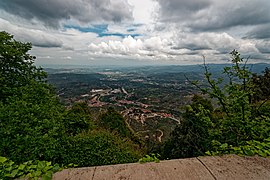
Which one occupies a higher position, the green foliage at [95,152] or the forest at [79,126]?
A: the forest at [79,126]

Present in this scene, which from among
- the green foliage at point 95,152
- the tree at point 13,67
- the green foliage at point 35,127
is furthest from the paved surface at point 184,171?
the tree at point 13,67

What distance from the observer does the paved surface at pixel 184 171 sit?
244cm

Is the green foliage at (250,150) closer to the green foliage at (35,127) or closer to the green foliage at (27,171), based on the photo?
the green foliage at (27,171)

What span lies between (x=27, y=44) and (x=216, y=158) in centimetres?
1256

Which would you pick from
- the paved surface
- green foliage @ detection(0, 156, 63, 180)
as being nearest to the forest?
green foliage @ detection(0, 156, 63, 180)

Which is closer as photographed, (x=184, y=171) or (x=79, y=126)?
(x=184, y=171)

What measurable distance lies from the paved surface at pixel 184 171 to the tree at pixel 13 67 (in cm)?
878

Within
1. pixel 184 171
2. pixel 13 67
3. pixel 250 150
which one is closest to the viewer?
pixel 184 171

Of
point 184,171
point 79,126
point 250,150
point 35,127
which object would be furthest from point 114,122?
point 184,171

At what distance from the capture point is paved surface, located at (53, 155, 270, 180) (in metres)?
2.44

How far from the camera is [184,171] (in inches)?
101

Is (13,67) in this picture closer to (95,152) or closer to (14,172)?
(95,152)

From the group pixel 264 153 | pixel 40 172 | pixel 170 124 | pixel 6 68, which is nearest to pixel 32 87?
pixel 6 68

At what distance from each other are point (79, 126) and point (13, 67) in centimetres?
523
